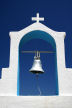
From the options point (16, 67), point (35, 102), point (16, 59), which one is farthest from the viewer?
point (16, 59)

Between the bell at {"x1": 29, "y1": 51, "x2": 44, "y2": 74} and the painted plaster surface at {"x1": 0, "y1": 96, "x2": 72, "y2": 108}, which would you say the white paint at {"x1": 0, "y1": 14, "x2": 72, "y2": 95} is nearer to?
the painted plaster surface at {"x1": 0, "y1": 96, "x2": 72, "y2": 108}

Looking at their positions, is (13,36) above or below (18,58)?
above

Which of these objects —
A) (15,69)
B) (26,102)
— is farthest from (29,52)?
(26,102)

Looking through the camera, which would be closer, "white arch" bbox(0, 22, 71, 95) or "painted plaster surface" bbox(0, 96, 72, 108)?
"painted plaster surface" bbox(0, 96, 72, 108)

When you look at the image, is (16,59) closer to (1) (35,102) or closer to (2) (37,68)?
(2) (37,68)

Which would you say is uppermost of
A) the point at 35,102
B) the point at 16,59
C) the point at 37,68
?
the point at 16,59

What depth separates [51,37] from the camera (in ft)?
25.6

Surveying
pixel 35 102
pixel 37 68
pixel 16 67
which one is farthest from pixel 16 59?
pixel 35 102

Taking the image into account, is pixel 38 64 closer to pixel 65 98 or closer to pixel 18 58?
pixel 18 58

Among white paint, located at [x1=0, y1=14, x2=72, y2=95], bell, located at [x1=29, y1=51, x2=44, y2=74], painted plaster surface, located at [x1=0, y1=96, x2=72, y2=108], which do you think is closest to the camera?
painted plaster surface, located at [x1=0, y1=96, x2=72, y2=108]

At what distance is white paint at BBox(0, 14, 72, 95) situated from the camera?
7047 millimetres

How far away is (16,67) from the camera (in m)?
7.28

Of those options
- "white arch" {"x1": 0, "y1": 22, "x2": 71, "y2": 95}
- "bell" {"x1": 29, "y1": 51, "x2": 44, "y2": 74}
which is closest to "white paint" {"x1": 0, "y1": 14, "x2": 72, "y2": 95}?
"white arch" {"x1": 0, "y1": 22, "x2": 71, "y2": 95}

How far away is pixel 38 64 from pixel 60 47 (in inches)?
37.3
